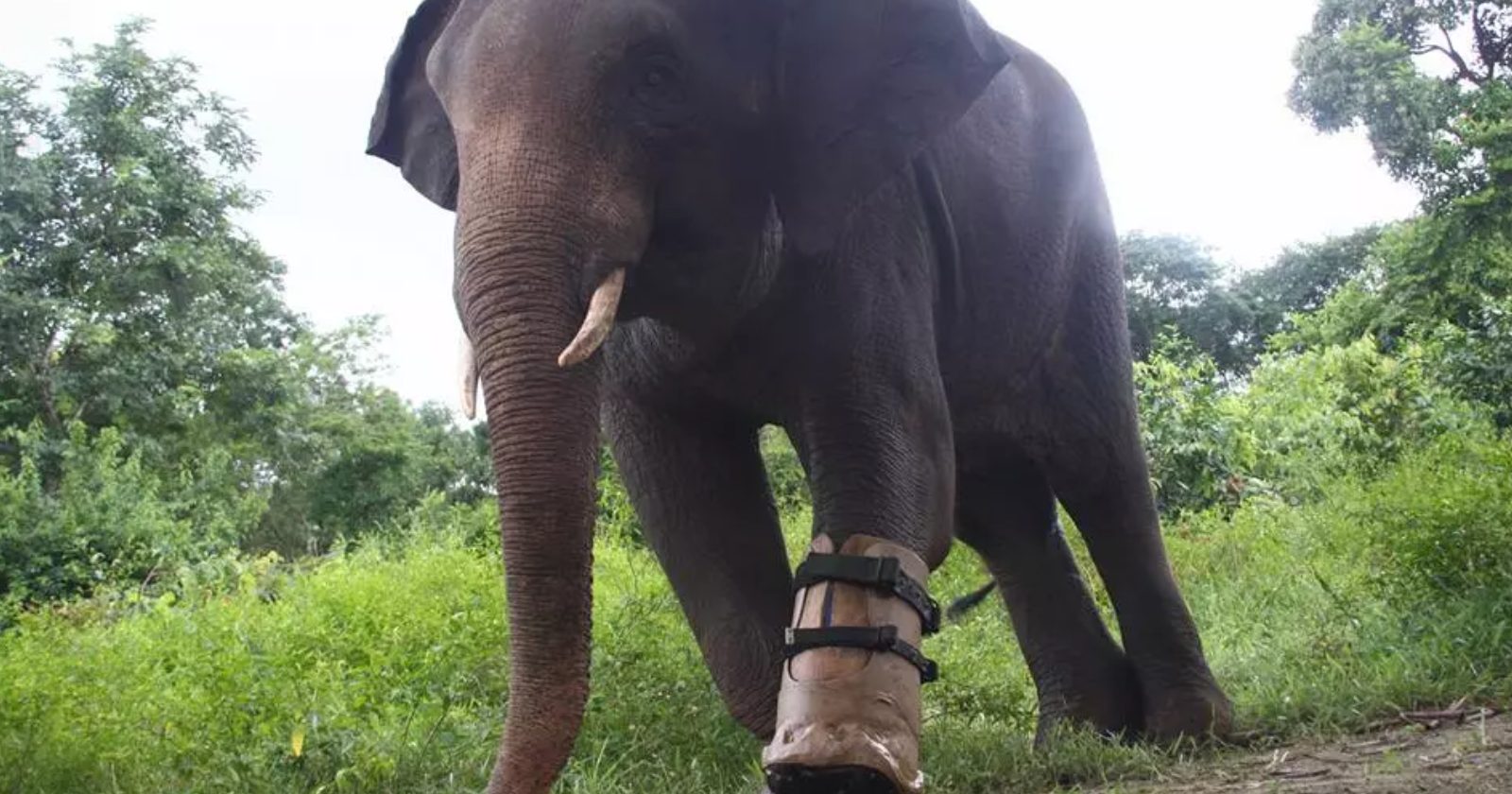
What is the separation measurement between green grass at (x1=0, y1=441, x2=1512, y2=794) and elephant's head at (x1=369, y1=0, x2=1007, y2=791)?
184cm

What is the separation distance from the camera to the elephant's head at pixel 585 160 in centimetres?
269

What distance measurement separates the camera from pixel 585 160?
2.83m

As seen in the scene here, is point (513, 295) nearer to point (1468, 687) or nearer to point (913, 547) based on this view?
point (913, 547)

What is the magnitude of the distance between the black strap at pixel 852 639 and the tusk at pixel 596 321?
0.81m

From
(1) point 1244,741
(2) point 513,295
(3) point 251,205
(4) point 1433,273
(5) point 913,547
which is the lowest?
(1) point 1244,741

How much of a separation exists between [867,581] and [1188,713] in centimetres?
203

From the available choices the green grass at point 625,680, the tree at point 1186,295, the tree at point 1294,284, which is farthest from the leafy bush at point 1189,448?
the tree at point 1294,284

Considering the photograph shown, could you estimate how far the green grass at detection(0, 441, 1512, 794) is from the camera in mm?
4898

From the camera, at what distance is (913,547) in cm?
334

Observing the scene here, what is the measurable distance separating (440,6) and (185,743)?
3224mm

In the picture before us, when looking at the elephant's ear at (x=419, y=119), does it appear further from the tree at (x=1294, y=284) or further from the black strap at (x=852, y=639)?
the tree at (x=1294, y=284)

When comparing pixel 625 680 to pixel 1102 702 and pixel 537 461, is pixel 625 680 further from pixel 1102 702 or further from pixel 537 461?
pixel 537 461

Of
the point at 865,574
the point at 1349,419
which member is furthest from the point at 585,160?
the point at 1349,419

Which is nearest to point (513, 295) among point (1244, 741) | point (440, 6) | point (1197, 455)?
point (440, 6)
